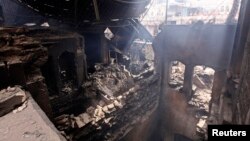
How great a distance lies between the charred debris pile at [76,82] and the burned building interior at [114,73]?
19 mm

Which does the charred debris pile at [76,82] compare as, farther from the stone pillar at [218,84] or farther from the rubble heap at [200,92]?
the stone pillar at [218,84]

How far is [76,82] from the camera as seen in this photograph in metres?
6.96

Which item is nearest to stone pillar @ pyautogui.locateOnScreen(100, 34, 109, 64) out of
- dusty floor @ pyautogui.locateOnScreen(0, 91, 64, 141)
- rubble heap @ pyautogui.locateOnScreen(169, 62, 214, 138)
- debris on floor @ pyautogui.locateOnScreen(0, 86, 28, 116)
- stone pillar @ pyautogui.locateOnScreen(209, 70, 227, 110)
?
rubble heap @ pyautogui.locateOnScreen(169, 62, 214, 138)

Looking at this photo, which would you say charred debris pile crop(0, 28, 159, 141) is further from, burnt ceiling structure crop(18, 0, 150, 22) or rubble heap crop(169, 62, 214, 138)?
rubble heap crop(169, 62, 214, 138)

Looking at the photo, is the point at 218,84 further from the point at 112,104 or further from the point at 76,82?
the point at 76,82

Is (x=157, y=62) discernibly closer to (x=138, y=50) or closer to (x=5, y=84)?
(x=138, y=50)

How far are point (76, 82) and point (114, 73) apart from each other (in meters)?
2.03

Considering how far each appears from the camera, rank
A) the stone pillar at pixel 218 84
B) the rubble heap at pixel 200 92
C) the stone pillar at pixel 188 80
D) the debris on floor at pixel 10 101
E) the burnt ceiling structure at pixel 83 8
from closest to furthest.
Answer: the debris on floor at pixel 10 101
the burnt ceiling structure at pixel 83 8
the stone pillar at pixel 218 84
the rubble heap at pixel 200 92
the stone pillar at pixel 188 80

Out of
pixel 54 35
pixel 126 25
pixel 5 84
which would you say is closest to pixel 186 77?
pixel 126 25

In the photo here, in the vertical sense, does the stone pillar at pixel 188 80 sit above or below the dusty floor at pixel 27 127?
below

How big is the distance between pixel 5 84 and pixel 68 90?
3.55 metres

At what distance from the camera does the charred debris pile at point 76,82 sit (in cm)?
357

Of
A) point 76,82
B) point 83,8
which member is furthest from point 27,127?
point 83,8

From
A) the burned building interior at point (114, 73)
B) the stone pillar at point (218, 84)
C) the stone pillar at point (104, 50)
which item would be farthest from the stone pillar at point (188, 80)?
the stone pillar at point (104, 50)
